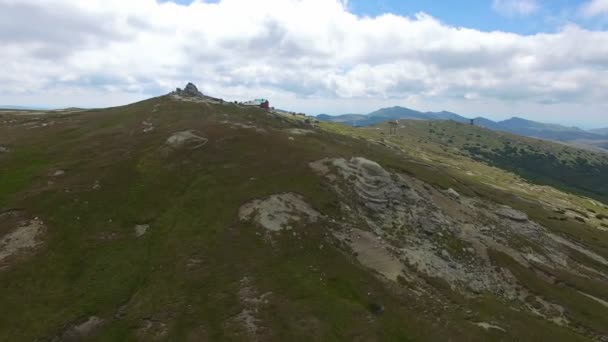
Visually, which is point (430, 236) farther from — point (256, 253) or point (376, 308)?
point (256, 253)

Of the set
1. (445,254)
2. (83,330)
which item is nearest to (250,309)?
(83,330)

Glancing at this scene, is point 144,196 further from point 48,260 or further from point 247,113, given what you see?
point 247,113

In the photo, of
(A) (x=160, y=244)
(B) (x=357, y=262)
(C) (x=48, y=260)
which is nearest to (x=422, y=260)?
(B) (x=357, y=262)

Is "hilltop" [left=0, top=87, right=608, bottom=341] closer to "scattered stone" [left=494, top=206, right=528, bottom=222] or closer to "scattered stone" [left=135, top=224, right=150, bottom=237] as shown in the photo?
"scattered stone" [left=135, top=224, right=150, bottom=237]

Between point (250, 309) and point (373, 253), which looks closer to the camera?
point (250, 309)

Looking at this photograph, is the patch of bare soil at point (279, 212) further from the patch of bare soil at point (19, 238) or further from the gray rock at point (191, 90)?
the gray rock at point (191, 90)

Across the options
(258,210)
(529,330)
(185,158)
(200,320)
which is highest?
(185,158)
